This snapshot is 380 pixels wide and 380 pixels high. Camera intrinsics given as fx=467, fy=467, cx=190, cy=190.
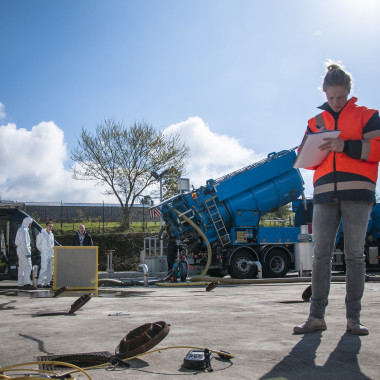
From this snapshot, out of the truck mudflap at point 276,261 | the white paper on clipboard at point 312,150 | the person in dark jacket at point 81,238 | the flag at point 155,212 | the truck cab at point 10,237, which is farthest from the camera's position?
the truck mudflap at point 276,261

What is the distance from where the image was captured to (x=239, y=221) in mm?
13906

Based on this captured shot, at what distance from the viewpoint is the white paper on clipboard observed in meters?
3.39

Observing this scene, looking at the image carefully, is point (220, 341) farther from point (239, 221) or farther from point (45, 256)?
point (239, 221)


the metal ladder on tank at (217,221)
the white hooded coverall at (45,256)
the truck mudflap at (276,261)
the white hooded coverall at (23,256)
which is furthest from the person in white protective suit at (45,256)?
the truck mudflap at (276,261)

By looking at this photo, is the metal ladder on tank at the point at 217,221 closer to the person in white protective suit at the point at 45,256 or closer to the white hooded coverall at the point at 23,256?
the person in white protective suit at the point at 45,256

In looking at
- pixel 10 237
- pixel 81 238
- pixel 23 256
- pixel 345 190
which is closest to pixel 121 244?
pixel 10 237

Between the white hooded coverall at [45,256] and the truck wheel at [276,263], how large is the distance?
6.27 m

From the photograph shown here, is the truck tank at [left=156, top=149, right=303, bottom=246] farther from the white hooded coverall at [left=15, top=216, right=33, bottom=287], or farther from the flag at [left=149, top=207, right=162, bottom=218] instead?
the white hooded coverall at [left=15, top=216, right=33, bottom=287]

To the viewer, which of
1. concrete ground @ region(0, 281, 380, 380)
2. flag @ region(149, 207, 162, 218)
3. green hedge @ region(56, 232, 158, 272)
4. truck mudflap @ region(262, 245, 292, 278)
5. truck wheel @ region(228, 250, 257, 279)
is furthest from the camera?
green hedge @ region(56, 232, 158, 272)

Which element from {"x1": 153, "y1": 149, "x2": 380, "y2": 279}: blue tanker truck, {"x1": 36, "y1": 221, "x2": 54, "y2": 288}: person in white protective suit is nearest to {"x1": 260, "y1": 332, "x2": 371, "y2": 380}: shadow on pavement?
{"x1": 36, "y1": 221, "x2": 54, "y2": 288}: person in white protective suit

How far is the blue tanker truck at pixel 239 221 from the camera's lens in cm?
1359

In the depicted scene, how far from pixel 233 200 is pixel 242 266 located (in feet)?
6.45

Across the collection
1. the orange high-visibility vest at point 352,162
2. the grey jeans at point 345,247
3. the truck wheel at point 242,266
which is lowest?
the truck wheel at point 242,266

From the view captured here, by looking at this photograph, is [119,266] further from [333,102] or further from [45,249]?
[333,102]
